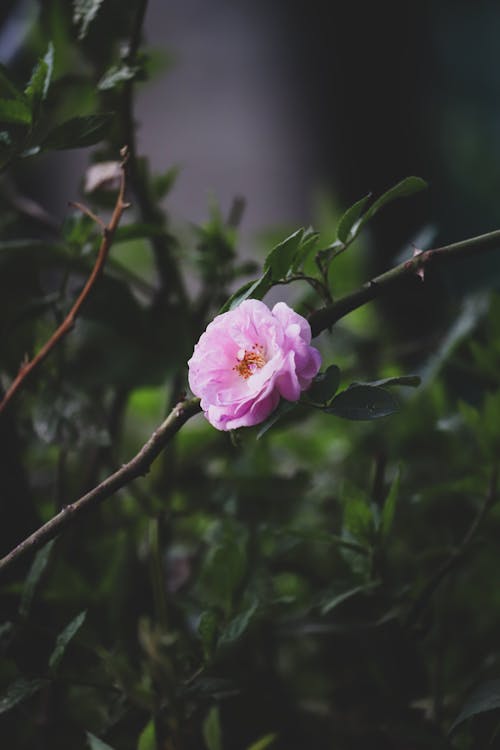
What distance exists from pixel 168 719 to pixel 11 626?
12 centimetres

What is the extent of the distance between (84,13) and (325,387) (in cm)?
32

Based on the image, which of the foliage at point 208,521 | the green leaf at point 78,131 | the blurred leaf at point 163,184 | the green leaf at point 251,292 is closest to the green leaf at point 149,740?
the foliage at point 208,521

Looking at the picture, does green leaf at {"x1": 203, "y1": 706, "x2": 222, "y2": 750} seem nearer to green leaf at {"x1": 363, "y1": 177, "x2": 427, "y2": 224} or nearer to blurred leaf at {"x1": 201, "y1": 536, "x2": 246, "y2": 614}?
blurred leaf at {"x1": 201, "y1": 536, "x2": 246, "y2": 614}

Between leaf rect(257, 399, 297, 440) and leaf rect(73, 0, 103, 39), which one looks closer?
leaf rect(257, 399, 297, 440)

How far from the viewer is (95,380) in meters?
0.69

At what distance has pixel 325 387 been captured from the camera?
1.38 ft

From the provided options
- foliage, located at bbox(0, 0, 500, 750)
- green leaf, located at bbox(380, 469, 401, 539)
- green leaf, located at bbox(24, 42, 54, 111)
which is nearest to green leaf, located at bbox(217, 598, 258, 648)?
foliage, located at bbox(0, 0, 500, 750)

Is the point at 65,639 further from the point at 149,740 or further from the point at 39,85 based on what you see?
the point at 39,85

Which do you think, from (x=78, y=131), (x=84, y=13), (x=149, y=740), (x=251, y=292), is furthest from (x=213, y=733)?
(x=84, y=13)

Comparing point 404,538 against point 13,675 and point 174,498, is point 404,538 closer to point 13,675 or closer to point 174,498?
point 174,498

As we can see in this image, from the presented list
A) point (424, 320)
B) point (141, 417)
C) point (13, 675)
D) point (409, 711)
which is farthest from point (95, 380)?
point (424, 320)

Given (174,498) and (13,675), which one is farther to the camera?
(174,498)

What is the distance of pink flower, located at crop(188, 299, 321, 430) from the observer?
403 millimetres

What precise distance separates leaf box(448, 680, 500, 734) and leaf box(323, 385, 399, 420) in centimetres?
19
